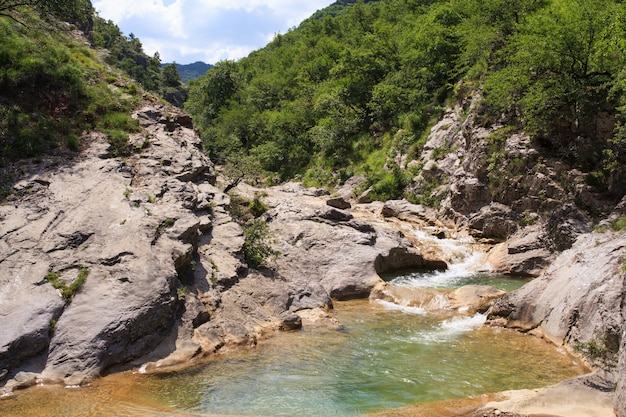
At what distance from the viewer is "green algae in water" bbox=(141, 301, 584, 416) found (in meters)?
8.77

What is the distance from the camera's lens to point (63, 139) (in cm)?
1653

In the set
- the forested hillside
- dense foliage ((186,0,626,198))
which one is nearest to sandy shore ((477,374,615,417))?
dense foliage ((186,0,626,198))

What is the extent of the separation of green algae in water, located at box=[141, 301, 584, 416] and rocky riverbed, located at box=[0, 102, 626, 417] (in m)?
0.86

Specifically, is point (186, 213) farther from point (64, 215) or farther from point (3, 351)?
point (3, 351)

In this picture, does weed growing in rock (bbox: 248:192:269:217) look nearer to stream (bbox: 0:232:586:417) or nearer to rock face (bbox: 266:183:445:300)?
rock face (bbox: 266:183:445:300)

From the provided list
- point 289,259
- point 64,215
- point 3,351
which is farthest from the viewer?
point 289,259

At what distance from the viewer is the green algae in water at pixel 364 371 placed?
28.8 ft

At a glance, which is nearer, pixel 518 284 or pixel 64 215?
pixel 64 215

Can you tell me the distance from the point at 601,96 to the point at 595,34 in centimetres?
277

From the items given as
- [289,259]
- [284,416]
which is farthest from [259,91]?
[284,416]

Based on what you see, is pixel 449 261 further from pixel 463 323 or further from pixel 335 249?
pixel 463 323

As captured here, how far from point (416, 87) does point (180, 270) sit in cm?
3126

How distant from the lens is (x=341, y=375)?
10133 millimetres

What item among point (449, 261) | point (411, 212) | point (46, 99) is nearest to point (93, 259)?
point (46, 99)
